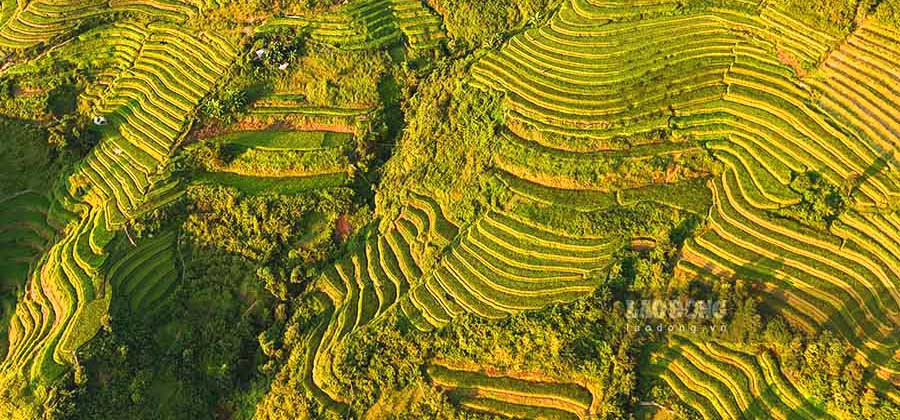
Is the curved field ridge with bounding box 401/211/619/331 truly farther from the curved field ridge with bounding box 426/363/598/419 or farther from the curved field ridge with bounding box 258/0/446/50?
the curved field ridge with bounding box 258/0/446/50

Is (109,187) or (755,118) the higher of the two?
(755,118)

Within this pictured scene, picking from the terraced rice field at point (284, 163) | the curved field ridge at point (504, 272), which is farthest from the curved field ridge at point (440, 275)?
the terraced rice field at point (284, 163)

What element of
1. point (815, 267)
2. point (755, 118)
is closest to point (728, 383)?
point (815, 267)

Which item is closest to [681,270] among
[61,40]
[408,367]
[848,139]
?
[848,139]

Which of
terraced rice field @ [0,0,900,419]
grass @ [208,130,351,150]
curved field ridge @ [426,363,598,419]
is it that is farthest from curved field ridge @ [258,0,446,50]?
curved field ridge @ [426,363,598,419]

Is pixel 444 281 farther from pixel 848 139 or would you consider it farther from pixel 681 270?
pixel 848 139

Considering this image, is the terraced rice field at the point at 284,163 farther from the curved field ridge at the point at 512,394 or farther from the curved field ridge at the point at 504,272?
the curved field ridge at the point at 512,394

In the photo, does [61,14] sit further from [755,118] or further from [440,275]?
[755,118]
